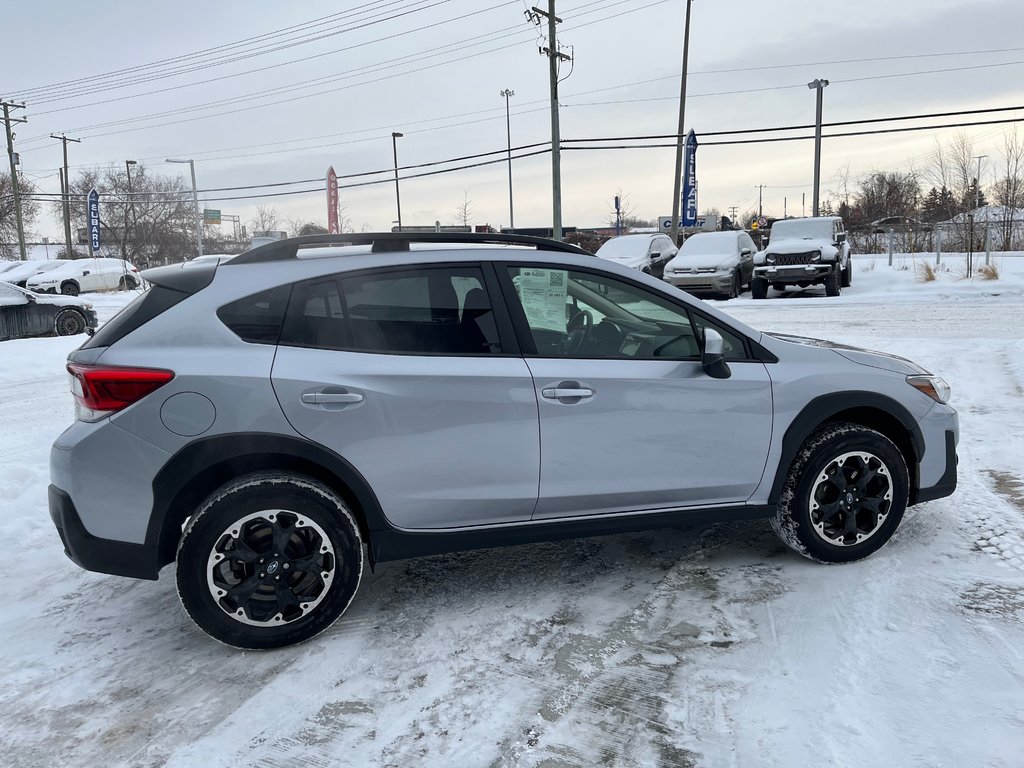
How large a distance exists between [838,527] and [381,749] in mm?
2530

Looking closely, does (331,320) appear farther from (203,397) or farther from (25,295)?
(25,295)

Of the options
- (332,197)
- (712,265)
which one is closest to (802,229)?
(712,265)

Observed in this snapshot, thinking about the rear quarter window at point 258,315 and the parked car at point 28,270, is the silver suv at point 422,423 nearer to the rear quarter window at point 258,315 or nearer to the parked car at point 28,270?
the rear quarter window at point 258,315

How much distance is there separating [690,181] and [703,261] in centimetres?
1231

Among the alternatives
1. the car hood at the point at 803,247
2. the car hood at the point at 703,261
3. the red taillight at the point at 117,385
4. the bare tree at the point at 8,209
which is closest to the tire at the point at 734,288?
the car hood at the point at 703,261

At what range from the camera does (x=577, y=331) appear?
3.62 metres

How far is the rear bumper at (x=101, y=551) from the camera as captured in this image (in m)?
3.08

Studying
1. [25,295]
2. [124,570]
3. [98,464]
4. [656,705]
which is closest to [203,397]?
[98,464]

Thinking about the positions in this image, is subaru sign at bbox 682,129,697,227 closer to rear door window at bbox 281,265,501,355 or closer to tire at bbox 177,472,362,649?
rear door window at bbox 281,265,501,355

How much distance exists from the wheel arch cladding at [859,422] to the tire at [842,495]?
0.08 m

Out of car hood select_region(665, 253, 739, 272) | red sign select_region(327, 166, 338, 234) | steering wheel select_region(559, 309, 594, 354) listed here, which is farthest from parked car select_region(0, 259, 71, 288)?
steering wheel select_region(559, 309, 594, 354)

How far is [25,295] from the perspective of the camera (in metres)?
14.2

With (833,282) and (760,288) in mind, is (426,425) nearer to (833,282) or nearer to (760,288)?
(760,288)

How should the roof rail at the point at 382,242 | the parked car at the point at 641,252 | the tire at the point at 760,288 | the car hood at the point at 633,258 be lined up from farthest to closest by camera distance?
the parked car at the point at 641,252 → the car hood at the point at 633,258 → the tire at the point at 760,288 → the roof rail at the point at 382,242
